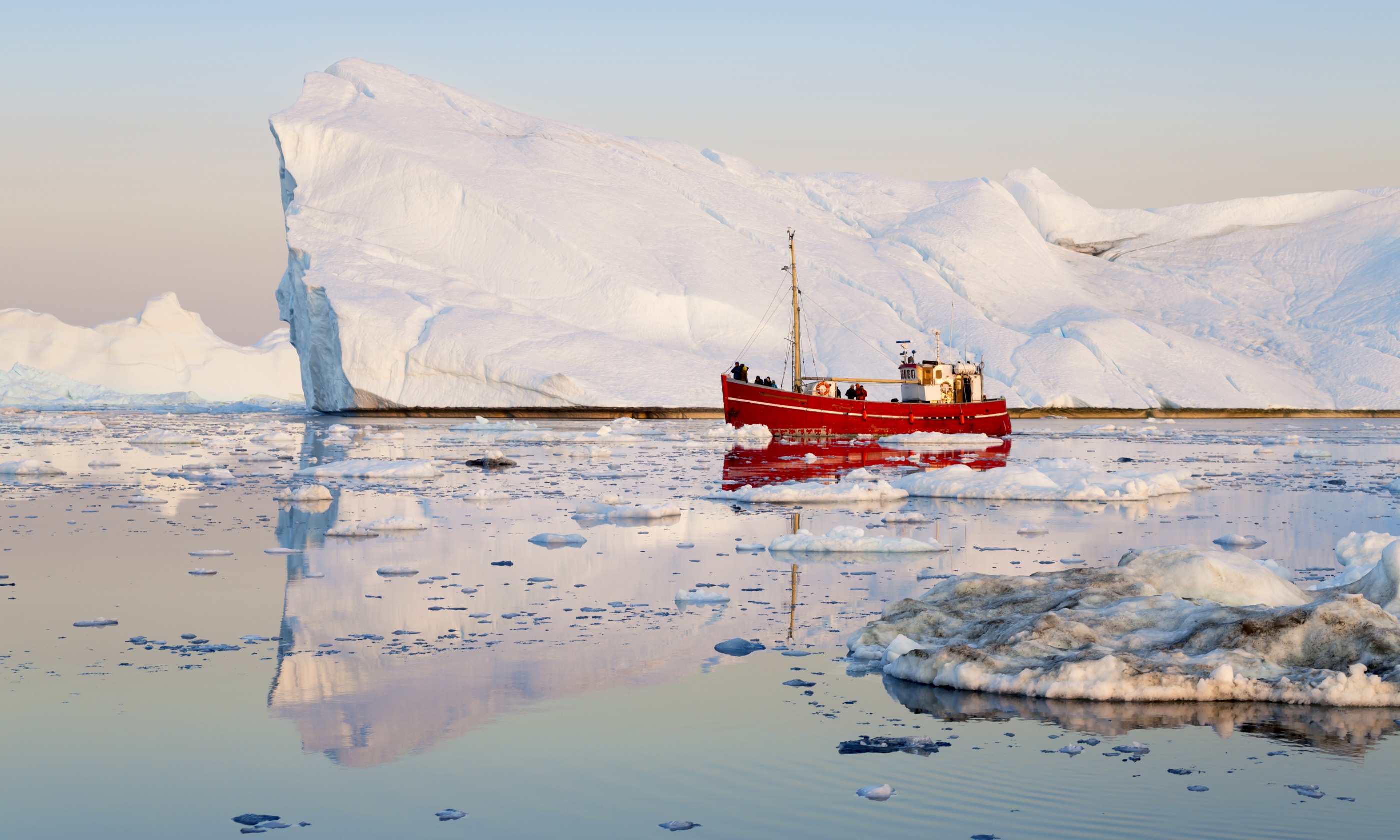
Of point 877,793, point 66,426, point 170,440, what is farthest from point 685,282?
point 877,793

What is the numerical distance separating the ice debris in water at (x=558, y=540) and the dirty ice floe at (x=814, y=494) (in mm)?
4169

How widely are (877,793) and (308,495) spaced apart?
11.4 m

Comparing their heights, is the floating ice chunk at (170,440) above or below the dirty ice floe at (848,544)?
above

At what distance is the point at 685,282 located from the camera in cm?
5272

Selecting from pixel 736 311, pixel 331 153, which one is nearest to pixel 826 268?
pixel 736 311

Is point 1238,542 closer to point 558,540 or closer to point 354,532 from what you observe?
point 558,540

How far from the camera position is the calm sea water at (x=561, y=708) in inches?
167

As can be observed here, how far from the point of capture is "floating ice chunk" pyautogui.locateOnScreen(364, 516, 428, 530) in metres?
12.0

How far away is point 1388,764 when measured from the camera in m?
4.75

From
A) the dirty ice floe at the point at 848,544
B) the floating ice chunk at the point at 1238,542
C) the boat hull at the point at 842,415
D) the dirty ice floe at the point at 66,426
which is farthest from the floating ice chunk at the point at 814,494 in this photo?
the dirty ice floe at the point at 66,426

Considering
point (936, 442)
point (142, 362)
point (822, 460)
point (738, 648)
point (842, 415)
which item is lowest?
point (738, 648)

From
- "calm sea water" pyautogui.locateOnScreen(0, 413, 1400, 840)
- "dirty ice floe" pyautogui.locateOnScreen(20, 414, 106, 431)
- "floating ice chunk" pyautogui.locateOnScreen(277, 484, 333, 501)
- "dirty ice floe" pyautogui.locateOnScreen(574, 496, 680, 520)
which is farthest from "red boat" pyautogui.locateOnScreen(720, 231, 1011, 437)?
"calm sea water" pyautogui.locateOnScreen(0, 413, 1400, 840)

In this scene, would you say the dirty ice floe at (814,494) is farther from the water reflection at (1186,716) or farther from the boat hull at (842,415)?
the boat hull at (842,415)

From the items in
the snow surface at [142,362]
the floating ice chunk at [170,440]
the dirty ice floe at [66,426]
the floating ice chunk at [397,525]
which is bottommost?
the floating ice chunk at [397,525]
